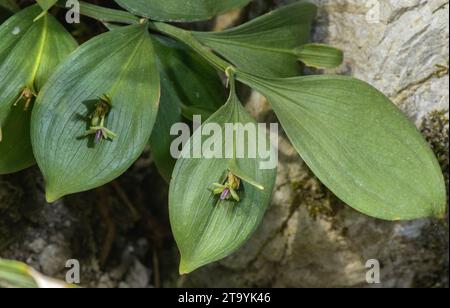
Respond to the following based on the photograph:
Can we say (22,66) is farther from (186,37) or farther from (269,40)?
(269,40)

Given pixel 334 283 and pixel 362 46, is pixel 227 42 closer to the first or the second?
pixel 362 46

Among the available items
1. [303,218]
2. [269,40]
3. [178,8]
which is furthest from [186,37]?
[303,218]

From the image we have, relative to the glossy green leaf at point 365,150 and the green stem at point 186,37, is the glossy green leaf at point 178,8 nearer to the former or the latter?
the green stem at point 186,37

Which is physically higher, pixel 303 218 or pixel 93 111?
pixel 93 111

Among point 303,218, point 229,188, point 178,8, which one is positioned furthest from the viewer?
point 303,218

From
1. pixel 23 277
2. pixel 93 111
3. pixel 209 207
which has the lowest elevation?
pixel 23 277

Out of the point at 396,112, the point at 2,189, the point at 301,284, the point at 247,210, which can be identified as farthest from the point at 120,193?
the point at 396,112

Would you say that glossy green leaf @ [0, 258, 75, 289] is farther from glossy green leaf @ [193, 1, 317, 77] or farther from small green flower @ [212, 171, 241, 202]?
glossy green leaf @ [193, 1, 317, 77]
